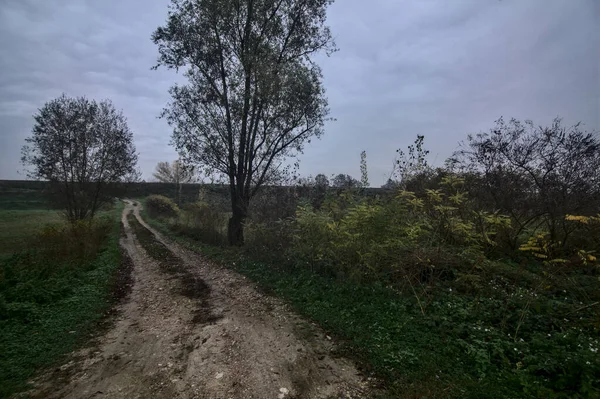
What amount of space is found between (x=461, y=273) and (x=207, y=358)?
4724 millimetres

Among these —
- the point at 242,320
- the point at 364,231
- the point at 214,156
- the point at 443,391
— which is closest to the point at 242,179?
the point at 214,156

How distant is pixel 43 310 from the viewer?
19.2ft

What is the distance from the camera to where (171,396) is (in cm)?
330

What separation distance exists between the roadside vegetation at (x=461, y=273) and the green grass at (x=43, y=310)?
3.63 meters

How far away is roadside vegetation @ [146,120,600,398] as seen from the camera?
3.58 meters

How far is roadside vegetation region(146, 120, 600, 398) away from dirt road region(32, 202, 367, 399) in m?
0.53

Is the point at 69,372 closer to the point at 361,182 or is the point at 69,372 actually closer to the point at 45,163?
the point at 361,182

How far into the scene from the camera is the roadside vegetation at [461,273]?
141 inches

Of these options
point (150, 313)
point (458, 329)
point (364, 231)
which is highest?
point (364, 231)

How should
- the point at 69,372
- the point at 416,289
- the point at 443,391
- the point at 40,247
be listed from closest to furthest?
the point at 443,391
the point at 69,372
the point at 416,289
the point at 40,247

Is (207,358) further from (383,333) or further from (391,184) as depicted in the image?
(391,184)

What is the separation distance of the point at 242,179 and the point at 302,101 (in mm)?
4272

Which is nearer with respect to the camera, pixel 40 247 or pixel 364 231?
pixel 364 231

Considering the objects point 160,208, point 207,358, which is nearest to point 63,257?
point 207,358
